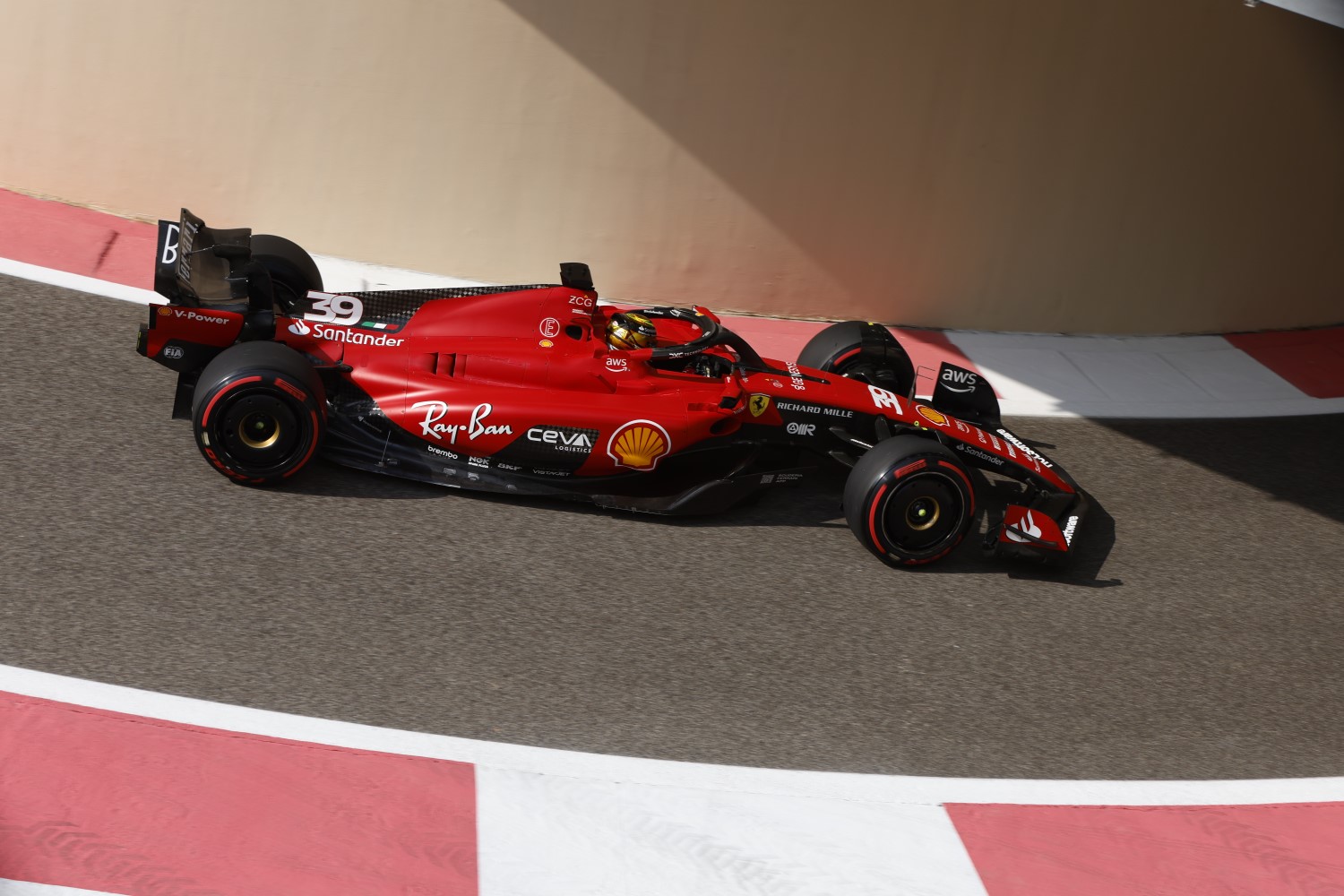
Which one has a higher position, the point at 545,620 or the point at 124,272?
the point at 124,272

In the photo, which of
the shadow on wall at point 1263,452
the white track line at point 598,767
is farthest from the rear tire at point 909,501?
the shadow on wall at point 1263,452

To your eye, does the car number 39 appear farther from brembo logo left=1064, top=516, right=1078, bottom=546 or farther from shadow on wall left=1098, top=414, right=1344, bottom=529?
shadow on wall left=1098, top=414, right=1344, bottom=529

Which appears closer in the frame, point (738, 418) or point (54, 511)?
point (54, 511)

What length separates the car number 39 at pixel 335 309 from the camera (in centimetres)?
695

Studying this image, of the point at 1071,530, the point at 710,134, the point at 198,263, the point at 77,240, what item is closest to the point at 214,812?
the point at 198,263

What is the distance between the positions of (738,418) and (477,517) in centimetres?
151

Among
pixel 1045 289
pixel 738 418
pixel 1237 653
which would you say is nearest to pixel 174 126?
pixel 738 418

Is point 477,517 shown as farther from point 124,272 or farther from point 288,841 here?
point 124,272

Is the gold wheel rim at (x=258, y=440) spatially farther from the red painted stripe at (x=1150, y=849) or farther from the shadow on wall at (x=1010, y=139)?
the shadow on wall at (x=1010, y=139)

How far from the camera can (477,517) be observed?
265 inches

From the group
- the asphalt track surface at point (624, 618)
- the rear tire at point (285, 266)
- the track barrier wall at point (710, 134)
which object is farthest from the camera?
the track barrier wall at point (710, 134)

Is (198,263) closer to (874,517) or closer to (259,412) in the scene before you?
(259,412)

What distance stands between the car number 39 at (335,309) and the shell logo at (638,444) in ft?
5.32

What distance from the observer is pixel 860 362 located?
314 inches
